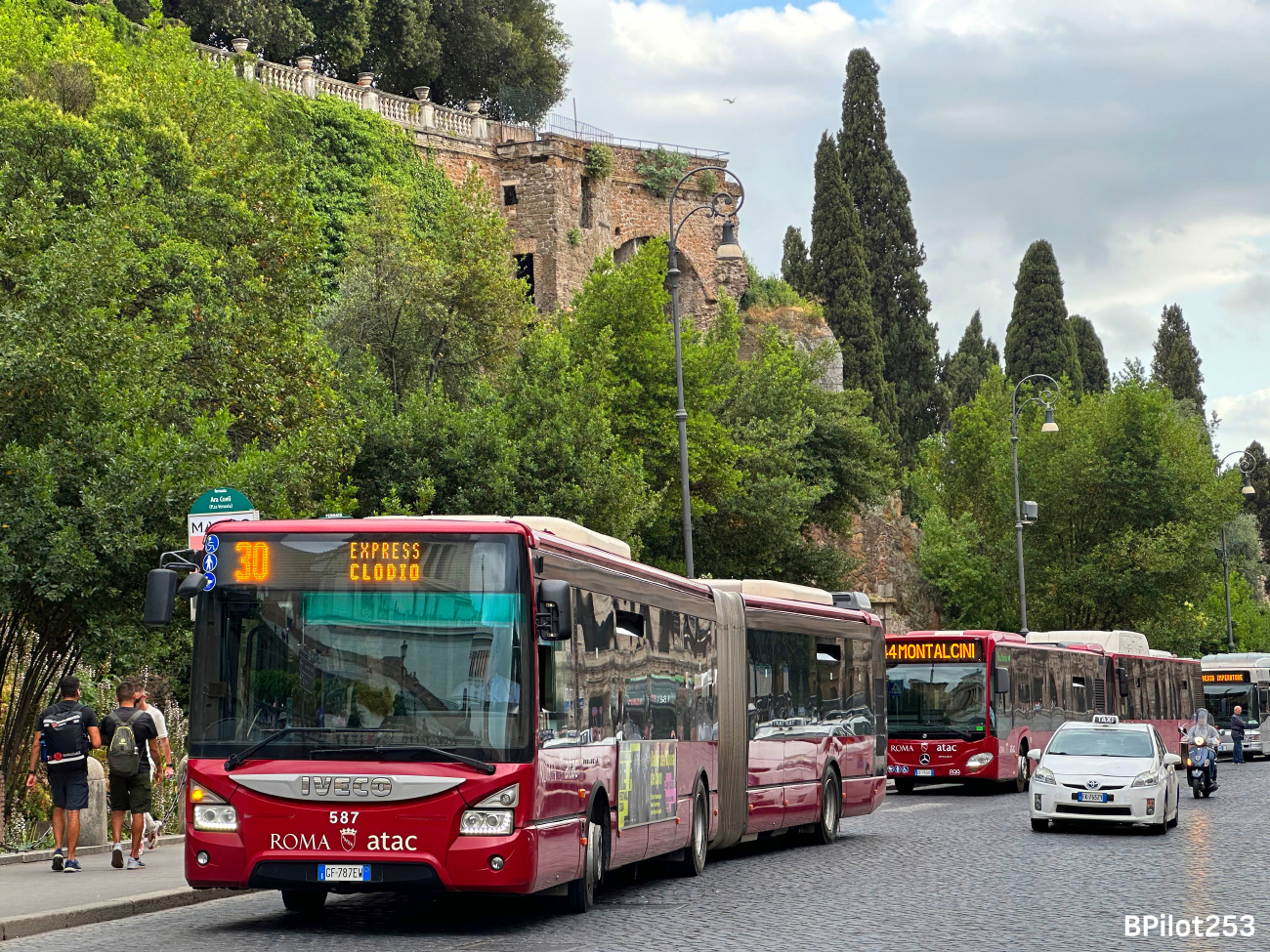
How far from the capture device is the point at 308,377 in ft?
102

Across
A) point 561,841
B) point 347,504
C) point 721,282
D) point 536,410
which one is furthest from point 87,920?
point 721,282

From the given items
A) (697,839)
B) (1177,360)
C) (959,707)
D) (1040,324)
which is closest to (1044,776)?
(697,839)

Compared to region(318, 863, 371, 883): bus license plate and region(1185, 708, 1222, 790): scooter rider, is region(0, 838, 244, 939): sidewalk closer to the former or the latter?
region(318, 863, 371, 883): bus license plate

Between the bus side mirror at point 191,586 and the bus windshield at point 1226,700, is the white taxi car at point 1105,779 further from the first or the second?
the bus windshield at point 1226,700

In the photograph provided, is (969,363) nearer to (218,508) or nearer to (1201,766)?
(1201,766)

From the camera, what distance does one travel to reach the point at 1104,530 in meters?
63.1

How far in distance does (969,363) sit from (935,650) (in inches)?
2788

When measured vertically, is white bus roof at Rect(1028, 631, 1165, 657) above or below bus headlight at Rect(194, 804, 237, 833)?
above

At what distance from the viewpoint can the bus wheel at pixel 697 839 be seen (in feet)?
55.6

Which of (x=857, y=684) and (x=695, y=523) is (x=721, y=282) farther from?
(x=857, y=684)

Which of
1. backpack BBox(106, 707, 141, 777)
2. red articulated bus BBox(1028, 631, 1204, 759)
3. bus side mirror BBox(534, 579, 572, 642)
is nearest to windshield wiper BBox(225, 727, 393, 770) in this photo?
bus side mirror BBox(534, 579, 572, 642)

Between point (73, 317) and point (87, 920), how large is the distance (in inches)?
377

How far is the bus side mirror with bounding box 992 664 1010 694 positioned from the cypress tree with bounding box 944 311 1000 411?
65202 mm

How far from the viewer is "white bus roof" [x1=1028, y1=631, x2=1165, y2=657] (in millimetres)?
40938
